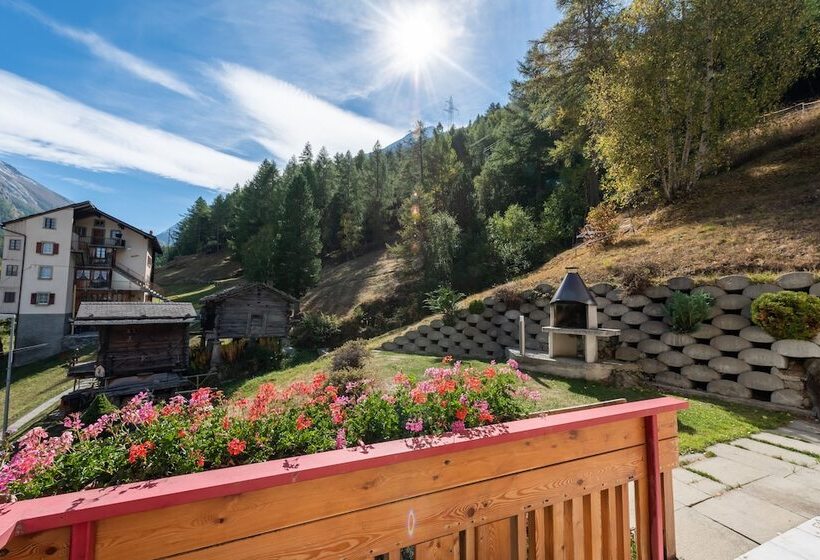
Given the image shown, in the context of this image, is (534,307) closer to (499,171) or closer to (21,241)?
(499,171)

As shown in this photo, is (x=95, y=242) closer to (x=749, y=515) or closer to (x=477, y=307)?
(x=477, y=307)

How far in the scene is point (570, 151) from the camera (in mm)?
21422

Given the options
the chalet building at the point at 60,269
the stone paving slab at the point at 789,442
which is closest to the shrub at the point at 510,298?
the stone paving slab at the point at 789,442

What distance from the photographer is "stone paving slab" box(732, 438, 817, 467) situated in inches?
168

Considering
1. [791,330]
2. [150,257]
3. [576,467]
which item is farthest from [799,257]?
[150,257]

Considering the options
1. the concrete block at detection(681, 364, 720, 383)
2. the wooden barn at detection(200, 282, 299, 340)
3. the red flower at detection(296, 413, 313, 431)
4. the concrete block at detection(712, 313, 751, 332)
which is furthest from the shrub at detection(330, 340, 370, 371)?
the wooden barn at detection(200, 282, 299, 340)

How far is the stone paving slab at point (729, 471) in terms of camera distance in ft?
12.4

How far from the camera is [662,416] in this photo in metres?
2.65

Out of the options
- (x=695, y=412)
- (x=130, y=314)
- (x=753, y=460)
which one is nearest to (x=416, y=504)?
(x=753, y=460)

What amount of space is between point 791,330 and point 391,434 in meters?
8.12

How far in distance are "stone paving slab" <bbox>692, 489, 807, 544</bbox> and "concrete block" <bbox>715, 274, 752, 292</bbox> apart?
5378mm

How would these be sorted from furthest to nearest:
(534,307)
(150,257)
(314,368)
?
(150,257) → (314,368) → (534,307)

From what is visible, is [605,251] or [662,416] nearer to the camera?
[662,416]

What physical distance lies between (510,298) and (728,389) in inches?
231
